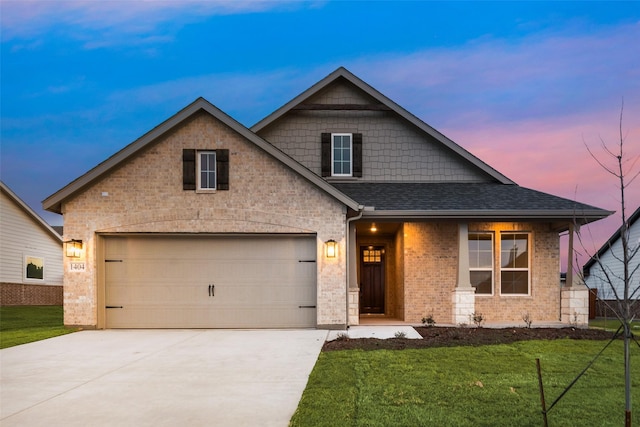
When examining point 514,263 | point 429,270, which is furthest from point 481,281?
point 429,270

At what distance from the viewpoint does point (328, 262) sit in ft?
44.5

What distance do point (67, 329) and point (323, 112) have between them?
30.7 ft

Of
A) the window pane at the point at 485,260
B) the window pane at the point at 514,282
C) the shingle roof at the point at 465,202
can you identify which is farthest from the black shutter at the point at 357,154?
the window pane at the point at 514,282

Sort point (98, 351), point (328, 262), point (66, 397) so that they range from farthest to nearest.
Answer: point (328, 262) → point (98, 351) → point (66, 397)

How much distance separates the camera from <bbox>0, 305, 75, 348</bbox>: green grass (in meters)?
12.4

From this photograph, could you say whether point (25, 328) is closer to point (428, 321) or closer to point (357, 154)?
point (357, 154)

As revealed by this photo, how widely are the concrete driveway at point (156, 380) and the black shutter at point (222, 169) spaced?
3737mm

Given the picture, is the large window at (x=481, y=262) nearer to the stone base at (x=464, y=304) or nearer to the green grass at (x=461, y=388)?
the stone base at (x=464, y=304)

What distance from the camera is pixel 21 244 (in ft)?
85.6

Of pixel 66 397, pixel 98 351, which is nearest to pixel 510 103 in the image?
pixel 98 351

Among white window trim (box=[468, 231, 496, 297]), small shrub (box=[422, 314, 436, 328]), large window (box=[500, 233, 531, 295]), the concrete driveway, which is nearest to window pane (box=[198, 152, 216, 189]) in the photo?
the concrete driveway

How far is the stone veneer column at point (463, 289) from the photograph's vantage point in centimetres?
1424

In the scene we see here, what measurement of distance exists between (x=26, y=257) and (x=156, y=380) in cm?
2211

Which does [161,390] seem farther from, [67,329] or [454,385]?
[67,329]
